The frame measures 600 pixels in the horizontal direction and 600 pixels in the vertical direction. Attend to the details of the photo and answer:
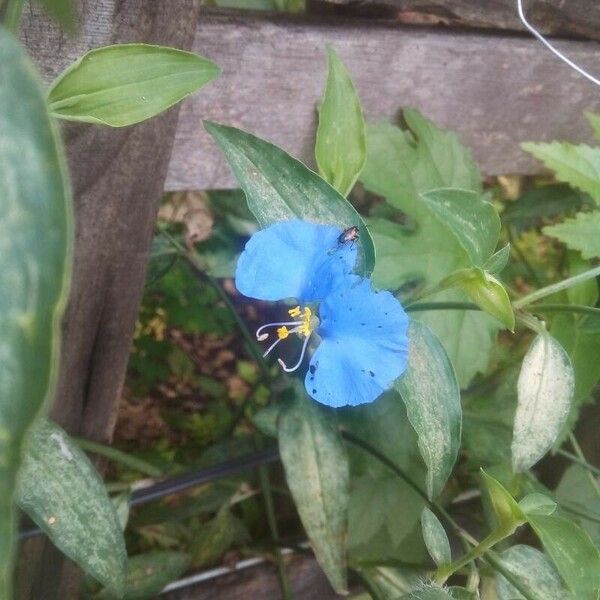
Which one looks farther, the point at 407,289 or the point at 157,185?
the point at 407,289

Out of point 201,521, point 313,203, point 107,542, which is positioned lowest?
point 201,521

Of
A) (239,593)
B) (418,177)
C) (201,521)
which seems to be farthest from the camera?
(201,521)

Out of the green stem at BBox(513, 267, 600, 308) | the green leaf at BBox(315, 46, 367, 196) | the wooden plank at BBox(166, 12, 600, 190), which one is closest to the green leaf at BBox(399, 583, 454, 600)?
the green stem at BBox(513, 267, 600, 308)

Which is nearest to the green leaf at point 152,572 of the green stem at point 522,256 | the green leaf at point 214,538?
the green leaf at point 214,538

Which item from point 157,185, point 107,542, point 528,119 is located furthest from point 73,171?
point 528,119

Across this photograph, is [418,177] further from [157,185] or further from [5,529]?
[5,529]

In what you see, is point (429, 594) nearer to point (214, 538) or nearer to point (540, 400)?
point (540, 400)
